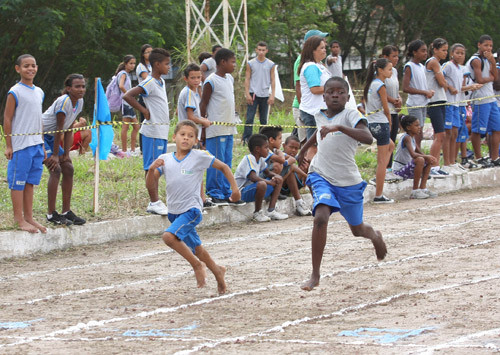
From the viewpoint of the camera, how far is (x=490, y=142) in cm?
1522

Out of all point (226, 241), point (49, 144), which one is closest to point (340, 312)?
point (226, 241)

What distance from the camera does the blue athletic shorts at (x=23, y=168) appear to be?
9289 millimetres

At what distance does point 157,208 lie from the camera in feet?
34.8

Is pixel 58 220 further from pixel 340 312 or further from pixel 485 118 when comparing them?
pixel 485 118

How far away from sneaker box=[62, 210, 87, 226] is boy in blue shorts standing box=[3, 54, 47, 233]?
2.06ft

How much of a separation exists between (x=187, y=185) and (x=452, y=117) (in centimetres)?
774

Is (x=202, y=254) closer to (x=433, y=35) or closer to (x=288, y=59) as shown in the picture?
(x=288, y=59)

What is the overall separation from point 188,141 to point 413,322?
2.65 meters

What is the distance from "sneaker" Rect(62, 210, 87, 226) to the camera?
998 centimetres

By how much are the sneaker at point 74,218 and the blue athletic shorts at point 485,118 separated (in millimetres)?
7784

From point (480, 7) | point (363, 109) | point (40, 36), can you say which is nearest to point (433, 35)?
point (480, 7)

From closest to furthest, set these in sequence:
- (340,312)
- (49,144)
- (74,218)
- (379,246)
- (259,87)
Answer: (340,312), (379,246), (74,218), (49,144), (259,87)

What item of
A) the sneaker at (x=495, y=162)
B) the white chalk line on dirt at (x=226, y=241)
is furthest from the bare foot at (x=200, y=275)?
the sneaker at (x=495, y=162)

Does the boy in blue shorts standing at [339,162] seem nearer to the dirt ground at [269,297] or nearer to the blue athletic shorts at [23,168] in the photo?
the dirt ground at [269,297]
